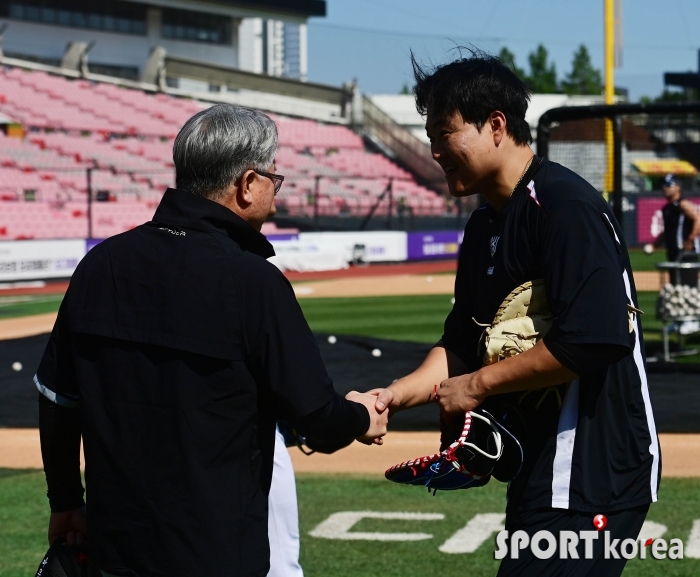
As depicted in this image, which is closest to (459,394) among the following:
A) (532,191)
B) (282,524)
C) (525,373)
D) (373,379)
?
(525,373)

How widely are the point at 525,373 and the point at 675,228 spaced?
11.9 metres

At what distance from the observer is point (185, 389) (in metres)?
2.58

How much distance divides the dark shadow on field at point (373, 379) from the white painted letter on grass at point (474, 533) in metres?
2.70

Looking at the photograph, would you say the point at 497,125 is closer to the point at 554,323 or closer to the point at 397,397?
the point at 554,323

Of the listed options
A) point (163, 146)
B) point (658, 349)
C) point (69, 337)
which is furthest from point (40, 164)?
point (69, 337)

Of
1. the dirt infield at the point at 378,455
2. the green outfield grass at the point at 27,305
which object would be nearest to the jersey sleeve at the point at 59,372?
the dirt infield at the point at 378,455

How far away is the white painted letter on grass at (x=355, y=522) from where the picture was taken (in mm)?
5816

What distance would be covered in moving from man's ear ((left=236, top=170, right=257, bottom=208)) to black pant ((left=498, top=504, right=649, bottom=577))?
3.70 feet

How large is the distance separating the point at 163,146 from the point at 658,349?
2970cm

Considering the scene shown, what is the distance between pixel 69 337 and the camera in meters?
2.78

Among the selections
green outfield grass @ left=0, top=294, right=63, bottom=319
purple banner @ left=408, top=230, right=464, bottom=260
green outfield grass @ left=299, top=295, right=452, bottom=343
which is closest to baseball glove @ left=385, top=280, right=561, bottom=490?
green outfield grass @ left=299, top=295, right=452, bottom=343

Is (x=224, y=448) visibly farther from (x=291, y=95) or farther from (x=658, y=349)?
(x=291, y=95)

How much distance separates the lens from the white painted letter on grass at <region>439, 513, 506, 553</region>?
5605 mm

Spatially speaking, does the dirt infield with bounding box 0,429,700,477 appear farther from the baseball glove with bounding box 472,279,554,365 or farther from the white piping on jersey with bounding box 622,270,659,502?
the baseball glove with bounding box 472,279,554,365
